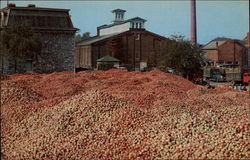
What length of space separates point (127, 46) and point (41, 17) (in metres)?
18.0

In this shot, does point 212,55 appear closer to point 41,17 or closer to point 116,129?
point 41,17

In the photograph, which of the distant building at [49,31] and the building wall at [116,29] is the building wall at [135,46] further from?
the distant building at [49,31]

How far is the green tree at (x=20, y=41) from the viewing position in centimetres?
3609

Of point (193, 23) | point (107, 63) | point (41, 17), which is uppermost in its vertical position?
point (193, 23)

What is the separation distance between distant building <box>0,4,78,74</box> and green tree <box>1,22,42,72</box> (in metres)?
1.27

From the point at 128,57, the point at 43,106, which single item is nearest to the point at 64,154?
the point at 43,106

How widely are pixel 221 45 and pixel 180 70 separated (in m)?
32.5

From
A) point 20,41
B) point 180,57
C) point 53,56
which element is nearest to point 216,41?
point 180,57

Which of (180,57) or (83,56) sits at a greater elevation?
(83,56)

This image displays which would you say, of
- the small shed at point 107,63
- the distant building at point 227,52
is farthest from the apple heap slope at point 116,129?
the distant building at point 227,52

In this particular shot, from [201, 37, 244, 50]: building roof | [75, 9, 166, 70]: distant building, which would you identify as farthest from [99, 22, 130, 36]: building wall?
[201, 37, 244, 50]: building roof

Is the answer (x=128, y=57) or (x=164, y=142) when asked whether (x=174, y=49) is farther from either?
(x=164, y=142)

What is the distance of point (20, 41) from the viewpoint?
36.4 m

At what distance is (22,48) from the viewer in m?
36.0
